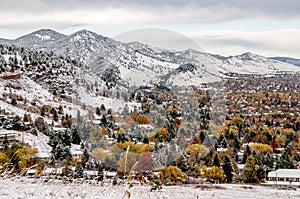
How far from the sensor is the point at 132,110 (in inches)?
505

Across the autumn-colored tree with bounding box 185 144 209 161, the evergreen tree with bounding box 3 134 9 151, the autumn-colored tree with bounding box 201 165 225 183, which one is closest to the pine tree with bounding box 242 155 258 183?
the autumn-colored tree with bounding box 201 165 225 183

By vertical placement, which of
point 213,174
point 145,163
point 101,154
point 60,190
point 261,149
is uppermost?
point 60,190

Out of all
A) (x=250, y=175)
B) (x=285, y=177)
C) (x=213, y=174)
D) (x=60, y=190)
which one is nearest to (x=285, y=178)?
(x=285, y=177)

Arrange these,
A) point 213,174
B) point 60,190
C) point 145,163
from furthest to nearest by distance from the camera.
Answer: point 213,174
point 145,163
point 60,190

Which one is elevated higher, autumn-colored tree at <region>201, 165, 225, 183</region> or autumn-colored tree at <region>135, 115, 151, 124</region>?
autumn-colored tree at <region>135, 115, 151, 124</region>

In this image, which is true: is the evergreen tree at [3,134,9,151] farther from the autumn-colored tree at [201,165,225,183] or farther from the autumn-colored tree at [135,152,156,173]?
the autumn-colored tree at [135,152,156,173]

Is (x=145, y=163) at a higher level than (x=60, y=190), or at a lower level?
lower

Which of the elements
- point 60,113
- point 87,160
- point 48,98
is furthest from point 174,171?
point 48,98

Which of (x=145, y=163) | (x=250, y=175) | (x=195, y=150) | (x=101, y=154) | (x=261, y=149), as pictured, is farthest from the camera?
(x=261, y=149)

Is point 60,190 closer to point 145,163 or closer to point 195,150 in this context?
point 145,163

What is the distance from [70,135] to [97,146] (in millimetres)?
17753

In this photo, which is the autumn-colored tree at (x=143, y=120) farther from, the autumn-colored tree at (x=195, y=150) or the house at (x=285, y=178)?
the house at (x=285, y=178)

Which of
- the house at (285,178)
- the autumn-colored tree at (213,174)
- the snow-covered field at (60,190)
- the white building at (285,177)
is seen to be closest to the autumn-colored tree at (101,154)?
the snow-covered field at (60,190)

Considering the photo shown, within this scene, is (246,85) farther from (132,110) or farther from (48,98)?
(132,110)
